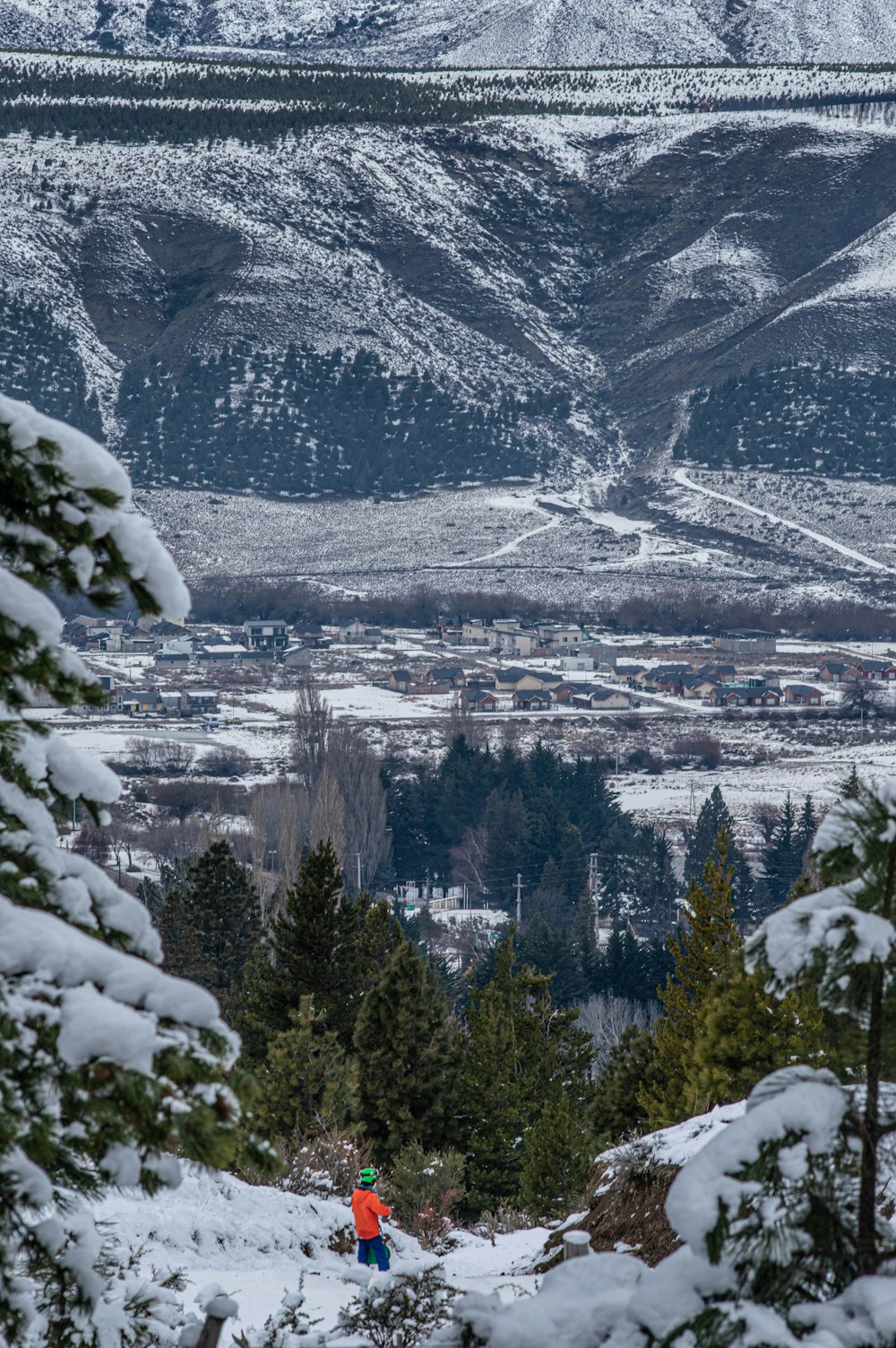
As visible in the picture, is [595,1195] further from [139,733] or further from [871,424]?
[871,424]

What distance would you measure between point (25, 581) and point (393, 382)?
194978 millimetres

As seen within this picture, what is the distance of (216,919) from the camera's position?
28.8 meters

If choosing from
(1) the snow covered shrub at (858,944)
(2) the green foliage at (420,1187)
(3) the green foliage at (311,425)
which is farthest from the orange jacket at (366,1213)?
(3) the green foliage at (311,425)

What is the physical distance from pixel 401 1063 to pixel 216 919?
11.4 meters

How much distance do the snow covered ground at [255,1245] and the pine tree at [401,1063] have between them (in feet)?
23.8

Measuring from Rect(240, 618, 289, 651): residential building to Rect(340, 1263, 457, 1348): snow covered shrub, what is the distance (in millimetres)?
99296

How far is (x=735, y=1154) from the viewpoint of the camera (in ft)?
10.8

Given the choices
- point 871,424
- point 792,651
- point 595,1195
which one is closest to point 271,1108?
point 595,1195

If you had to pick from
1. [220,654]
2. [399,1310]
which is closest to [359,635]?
[220,654]

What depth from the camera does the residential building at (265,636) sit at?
4161 inches

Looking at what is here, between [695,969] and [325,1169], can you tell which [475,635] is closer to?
[695,969]

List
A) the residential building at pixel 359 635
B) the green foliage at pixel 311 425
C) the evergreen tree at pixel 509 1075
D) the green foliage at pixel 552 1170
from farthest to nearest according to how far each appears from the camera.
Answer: the green foliage at pixel 311 425, the residential building at pixel 359 635, the evergreen tree at pixel 509 1075, the green foliage at pixel 552 1170

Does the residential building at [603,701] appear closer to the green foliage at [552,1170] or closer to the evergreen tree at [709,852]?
the evergreen tree at [709,852]

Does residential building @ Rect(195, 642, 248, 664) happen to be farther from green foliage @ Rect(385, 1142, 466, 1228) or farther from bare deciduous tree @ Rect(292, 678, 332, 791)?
green foliage @ Rect(385, 1142, 466, 1228)
